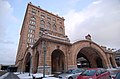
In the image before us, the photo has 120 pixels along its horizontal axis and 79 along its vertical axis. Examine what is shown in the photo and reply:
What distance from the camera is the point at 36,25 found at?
2522 inches

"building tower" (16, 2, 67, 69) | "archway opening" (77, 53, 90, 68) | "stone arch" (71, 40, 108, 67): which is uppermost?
"building tower" (16, 2, 67, 69)

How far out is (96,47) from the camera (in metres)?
31.5

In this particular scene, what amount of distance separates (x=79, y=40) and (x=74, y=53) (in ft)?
11.8

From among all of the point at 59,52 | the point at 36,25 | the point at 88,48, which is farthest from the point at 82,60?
the point at 36,25

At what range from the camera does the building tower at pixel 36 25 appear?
5828 centimetres

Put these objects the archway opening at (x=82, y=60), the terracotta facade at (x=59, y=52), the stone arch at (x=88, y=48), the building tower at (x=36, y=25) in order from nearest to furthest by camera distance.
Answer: the terracotta facade at (x=59, y=52), the stone arch at (x=88, y=48), the archway opening at (x=82, y=60), the building tower at (x=36, y=25)

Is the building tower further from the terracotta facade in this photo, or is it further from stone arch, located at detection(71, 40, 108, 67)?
stone arch, located at detection(71, 40, 108, 67)

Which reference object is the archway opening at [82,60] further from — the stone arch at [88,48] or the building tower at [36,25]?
the building tower at [36,25]

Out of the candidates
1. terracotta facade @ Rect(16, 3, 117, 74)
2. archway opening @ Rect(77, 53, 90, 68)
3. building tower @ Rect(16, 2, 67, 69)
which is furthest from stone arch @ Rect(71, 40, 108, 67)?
building tower @ Rect(16, 2, 67, 69)

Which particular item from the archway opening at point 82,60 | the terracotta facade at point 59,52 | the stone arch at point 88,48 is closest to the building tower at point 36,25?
the terracotta facade at point 59,52

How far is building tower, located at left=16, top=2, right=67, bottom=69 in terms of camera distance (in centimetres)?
5828

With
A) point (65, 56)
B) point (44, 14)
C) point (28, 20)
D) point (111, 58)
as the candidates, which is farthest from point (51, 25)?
point (65, 56)

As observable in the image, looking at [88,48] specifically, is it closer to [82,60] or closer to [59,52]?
[59,52]

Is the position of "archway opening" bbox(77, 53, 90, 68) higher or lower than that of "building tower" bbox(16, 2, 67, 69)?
lower
